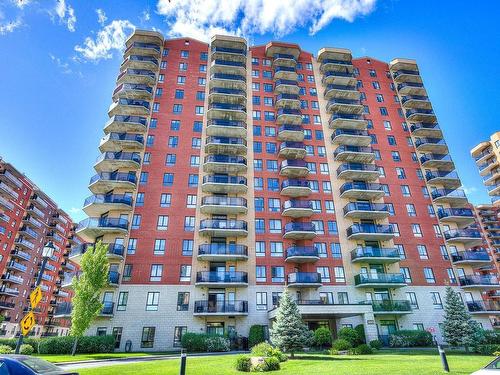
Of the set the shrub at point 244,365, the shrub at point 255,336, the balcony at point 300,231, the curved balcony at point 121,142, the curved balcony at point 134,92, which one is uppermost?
the curved balcony at point 134,92

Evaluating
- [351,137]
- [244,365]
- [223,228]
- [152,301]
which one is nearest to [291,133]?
[351,137]

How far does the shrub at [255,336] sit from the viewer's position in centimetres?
3194

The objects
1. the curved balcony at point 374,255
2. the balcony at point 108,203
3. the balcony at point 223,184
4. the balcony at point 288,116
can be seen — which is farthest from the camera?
the balcony at point 288,116

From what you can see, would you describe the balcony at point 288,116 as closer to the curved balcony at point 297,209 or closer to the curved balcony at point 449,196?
the curved balcony at point 297,209

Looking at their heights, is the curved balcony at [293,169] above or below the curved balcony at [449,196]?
above

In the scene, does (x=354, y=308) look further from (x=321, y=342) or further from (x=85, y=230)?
(x=85, y=230)

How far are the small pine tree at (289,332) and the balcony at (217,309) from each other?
11.3 metres

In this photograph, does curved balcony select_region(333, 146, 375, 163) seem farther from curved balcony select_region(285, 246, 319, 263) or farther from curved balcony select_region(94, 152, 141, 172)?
curved balcony select_region(94, 152, 141, 172)

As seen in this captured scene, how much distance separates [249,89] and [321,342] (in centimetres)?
3793

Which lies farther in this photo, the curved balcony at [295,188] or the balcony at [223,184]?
the curved balcony at [295,188]

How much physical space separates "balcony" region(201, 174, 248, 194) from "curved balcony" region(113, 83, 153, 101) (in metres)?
16.2

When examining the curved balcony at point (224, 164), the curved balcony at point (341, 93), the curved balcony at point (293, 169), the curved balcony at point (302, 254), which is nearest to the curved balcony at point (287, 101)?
the curved balcony at point (341, 93)

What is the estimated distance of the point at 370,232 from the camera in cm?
3981

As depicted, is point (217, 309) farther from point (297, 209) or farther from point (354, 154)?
point (354, 154)
